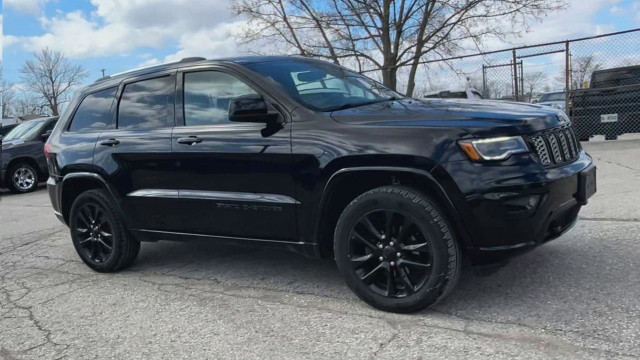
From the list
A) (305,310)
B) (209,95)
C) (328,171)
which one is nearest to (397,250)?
(328,171)

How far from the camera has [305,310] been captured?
151 inches

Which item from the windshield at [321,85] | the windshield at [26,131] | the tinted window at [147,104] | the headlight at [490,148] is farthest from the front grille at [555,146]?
the windshield at [26,131]

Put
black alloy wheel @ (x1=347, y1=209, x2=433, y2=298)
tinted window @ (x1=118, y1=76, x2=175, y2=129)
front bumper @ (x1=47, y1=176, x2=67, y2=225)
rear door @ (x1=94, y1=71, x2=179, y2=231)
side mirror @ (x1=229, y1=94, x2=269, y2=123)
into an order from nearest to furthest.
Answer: black alloy wheel @ (x1=347, y1=209, x2=433, y2=298)
side mirror @ (x1=229, y1=94, x2=269, y2=123)
rear door @ (x1=94, y1=71, x2=179, y2=231)
tinted window @ (x1=118, y1=76, x2=175, y2=129)
front bumper @ (x1=47, y1=176, x2=67, y2=225)

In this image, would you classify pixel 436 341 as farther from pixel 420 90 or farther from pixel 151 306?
pixel 420 90

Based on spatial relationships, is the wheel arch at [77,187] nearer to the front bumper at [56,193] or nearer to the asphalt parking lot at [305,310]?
the front bumper at [56,193]

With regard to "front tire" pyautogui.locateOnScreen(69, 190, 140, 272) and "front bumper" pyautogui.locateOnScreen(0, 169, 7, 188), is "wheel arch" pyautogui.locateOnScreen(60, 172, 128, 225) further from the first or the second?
"front bumper" pyautogui.locateOnScreen(0, 169, 7, 188)

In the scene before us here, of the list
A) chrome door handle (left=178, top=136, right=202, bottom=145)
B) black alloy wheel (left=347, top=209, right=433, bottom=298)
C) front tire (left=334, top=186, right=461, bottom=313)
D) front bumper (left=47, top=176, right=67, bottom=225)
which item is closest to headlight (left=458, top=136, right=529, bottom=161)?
front tire (left=334, top=186, right=461, bottom=313)

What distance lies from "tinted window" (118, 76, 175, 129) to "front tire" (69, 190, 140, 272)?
75cm

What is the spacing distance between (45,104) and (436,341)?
2649 inches

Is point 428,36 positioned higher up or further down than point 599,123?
higher up

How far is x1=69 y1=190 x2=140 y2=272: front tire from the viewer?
195 inches

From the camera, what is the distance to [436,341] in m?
3.17

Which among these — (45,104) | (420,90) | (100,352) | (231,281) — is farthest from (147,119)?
(45,104)

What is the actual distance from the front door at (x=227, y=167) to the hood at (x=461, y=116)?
0.59 m
